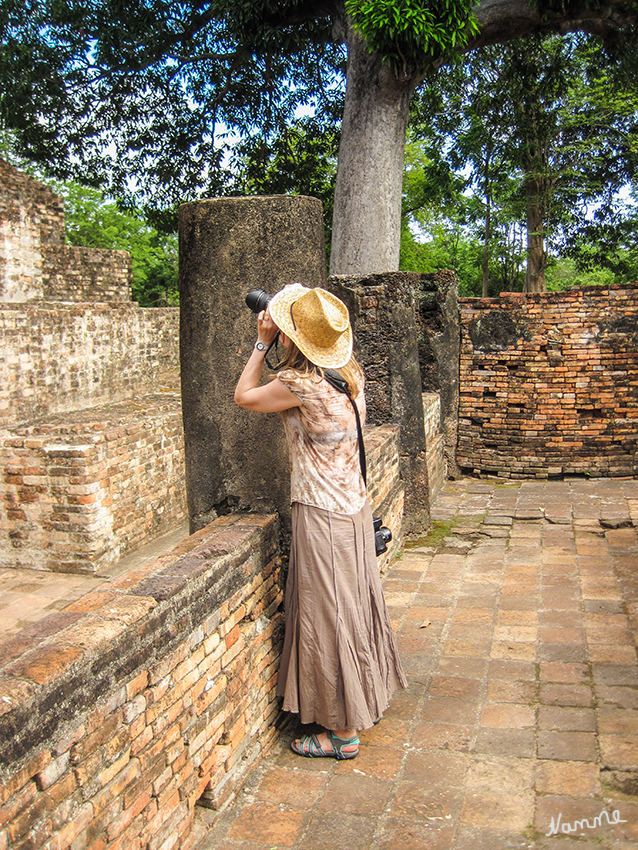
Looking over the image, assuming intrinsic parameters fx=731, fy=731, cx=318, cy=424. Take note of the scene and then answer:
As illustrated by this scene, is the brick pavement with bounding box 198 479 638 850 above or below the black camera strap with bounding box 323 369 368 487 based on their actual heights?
below

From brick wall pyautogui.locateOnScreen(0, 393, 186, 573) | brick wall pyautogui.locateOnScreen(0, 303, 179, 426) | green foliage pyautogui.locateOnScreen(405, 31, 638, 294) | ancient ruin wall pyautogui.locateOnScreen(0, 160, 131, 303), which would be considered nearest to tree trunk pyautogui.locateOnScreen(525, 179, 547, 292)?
green foliage pyautogui.locateOnScreen(405, 31, 638, 294)

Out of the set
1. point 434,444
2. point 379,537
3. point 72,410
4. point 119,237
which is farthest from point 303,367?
point 119,237

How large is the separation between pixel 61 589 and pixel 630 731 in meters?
4.78

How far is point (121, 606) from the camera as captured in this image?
2.16 meters

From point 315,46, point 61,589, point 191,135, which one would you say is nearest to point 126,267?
point 191,135

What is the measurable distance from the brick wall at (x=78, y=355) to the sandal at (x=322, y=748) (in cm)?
616

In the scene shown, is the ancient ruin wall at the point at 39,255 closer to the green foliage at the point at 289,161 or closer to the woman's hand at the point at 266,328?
the green foliage at the point at 289,161

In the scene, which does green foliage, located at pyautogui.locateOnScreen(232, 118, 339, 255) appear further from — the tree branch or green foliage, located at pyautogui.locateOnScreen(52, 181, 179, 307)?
green foliage, located at pyautogui.locateOnScreen(52, 181, 179, 307)

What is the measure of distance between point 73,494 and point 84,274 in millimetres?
7703

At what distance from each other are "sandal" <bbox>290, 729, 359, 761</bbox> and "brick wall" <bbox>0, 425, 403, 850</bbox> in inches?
5.6

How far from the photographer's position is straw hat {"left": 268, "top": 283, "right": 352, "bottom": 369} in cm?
260

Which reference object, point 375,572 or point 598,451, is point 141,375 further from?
point 375,572

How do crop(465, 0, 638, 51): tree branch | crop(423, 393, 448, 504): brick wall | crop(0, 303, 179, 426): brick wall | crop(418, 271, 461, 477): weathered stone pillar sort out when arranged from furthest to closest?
crop(465, 0, 638, 51): tree branch → crop(0, 303, 179, 426): brick wall → crop(418, 271, 461, 477): weathered stone pillar → crop(423, 393, 448, 504): brick wall
